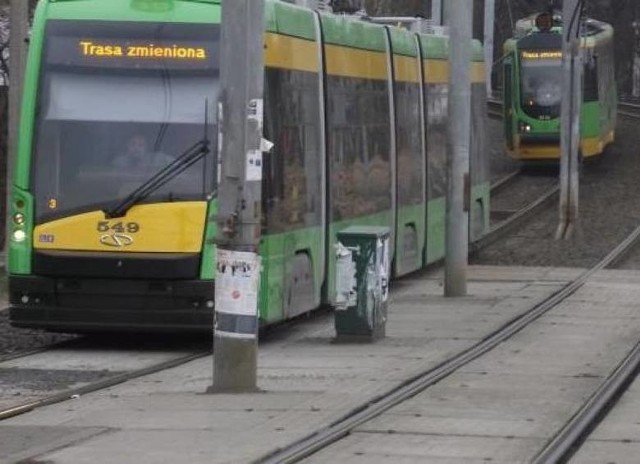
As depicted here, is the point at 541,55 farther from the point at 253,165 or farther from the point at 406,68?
the point at 253,165

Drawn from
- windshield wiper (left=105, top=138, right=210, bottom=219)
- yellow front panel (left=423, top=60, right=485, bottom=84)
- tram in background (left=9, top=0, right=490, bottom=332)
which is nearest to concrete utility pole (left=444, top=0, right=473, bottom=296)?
yellow front panel (left=423, top=60, right=485, bottom=84)

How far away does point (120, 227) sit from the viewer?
599 inches

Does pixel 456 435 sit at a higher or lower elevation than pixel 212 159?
lower

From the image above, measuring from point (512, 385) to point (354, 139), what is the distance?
6.67 meters

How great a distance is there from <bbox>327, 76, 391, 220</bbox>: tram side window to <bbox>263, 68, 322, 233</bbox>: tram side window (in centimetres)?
76

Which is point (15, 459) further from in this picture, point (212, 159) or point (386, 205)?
point (386, 205)

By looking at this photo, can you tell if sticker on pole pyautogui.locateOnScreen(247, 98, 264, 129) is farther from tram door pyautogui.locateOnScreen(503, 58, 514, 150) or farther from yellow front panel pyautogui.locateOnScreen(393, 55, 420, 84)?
tram door pyautogui.locateOnScreen(503, 58, 514, 150)

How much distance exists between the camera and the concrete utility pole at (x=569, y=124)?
30031 mm

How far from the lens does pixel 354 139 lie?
63.5ft

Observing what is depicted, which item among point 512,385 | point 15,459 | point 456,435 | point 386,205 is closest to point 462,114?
point 386,205

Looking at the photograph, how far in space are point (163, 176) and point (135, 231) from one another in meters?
0.56

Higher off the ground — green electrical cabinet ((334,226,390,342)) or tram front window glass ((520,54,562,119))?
tram front window glass ((520,54,562,119))

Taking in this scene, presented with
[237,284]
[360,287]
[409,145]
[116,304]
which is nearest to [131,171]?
[116,304]

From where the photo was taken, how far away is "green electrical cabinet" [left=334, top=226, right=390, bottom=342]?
53.9 ft
